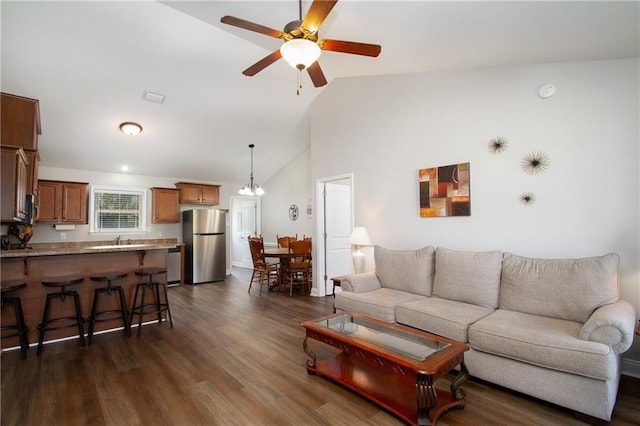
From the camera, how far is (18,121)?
139 inches

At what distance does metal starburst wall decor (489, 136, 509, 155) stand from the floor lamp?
5.98 feet

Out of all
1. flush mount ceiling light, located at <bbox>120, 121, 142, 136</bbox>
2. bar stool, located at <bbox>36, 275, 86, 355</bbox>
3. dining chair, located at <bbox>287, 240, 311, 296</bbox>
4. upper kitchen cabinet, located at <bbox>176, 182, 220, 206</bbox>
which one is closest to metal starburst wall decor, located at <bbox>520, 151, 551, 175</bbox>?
dining chair, located at <bbox>287, 240, 311, 296</bbox>

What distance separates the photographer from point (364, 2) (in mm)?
2414

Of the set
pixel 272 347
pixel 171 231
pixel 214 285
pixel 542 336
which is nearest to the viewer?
pixel 542 336

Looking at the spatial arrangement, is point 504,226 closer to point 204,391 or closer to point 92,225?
point 204,391

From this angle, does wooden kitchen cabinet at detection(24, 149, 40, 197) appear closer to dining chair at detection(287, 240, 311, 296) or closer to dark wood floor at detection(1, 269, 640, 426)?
dark wood floor at detection(1, 269, 640, 426)

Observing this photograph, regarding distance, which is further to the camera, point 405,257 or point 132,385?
point 405,257

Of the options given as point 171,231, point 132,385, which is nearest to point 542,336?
point 132,385

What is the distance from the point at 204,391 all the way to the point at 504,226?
10.4 feet

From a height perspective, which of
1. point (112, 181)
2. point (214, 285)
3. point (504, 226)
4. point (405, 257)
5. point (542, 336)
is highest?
point (112, 181)

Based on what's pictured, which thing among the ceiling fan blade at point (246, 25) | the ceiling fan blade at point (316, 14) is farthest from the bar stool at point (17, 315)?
the ceiling fan blade at point (316, 14)

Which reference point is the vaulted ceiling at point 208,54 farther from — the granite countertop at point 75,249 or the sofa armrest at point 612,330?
the sofa armrest at point 612,330

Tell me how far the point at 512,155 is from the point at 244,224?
699cm

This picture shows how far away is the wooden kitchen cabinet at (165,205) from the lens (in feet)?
21.2
